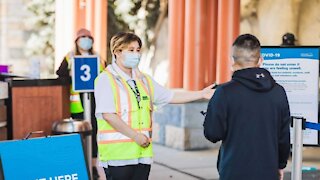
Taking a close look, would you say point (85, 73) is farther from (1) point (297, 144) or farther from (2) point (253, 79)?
(2) point (253, 79)

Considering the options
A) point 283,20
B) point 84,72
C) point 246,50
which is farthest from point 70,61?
point 283,20

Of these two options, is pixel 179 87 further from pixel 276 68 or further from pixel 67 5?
pixel 276 68

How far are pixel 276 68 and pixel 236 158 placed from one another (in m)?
1.96

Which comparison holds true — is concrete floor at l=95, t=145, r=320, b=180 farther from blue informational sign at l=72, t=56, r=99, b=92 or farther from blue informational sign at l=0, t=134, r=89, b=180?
blue informational sign at l=0, t=134, r=89, b=180

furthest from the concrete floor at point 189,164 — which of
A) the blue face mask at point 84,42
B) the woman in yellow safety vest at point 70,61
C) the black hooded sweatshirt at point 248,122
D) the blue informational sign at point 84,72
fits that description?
the black hooded sweatshirt at point 248,122

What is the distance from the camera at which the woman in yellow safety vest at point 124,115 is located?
190 inches

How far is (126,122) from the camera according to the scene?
486 cm

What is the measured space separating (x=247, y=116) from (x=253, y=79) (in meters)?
0.23

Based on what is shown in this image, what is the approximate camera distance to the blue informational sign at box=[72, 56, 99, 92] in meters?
6.96

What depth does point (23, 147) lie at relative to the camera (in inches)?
185

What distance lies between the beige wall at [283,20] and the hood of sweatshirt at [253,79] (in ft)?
22.9

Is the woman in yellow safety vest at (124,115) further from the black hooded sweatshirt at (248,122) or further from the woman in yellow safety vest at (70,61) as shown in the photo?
the woman in yellow safety vest at (70,61)

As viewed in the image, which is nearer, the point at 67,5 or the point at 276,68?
the point at 276,68

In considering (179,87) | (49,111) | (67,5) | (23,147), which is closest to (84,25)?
(67,5)
